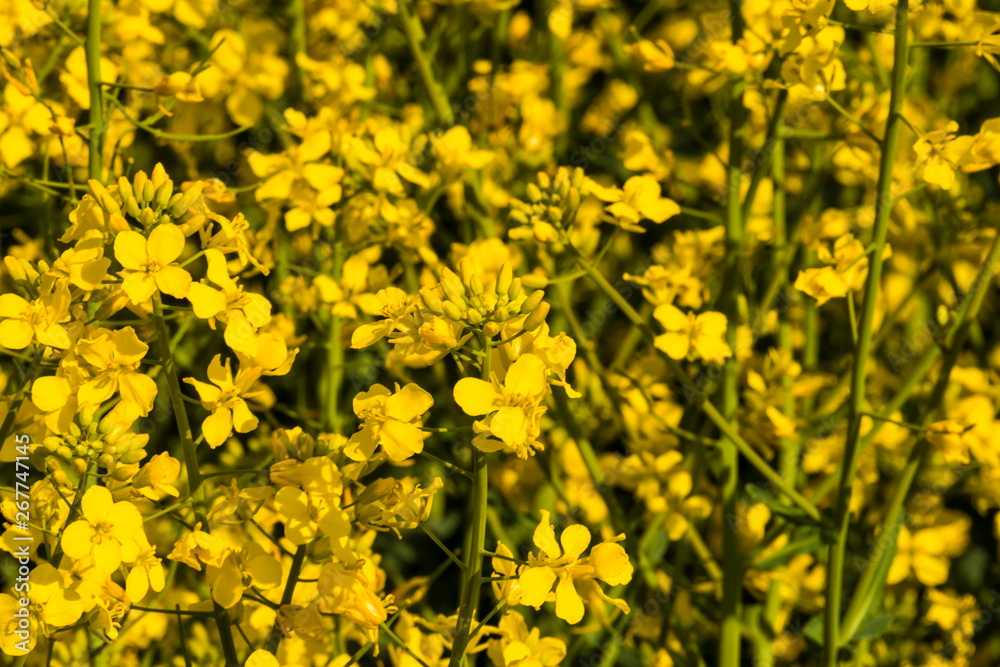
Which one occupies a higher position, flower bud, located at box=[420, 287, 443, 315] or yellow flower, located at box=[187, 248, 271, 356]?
flower bud, located at box=[420, 287, 443, 315]

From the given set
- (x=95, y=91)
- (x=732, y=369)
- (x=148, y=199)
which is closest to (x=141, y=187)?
(x=148, y=199)

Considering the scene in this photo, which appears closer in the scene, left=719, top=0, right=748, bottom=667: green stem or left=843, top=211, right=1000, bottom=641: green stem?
left=843, top=211, right=1000, bottom=641: green stem

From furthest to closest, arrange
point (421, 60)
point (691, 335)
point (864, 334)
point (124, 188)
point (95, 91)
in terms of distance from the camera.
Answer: point (421, 60), point (691, 335), point (864, 334), point (95, 91), point (124, 188)

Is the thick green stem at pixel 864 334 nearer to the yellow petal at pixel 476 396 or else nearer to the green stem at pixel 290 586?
the yellow petal at pixel 476 396

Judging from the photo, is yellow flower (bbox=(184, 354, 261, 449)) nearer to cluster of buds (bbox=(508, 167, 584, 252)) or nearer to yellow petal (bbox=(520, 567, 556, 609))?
yellow petal (bbox=(520, 567, 556, 609))

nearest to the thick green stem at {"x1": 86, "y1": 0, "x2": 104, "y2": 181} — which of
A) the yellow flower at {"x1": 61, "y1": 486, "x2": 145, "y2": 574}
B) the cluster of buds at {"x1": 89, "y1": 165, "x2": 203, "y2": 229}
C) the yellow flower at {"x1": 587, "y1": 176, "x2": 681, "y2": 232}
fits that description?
the cluster of buds at {"x1": 89, "y1": 165, "x2": 203, "y2": 229}

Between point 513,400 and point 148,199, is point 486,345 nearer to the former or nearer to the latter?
point 513,400

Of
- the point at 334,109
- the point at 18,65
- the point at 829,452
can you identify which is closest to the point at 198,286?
the point at 18,65
